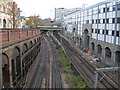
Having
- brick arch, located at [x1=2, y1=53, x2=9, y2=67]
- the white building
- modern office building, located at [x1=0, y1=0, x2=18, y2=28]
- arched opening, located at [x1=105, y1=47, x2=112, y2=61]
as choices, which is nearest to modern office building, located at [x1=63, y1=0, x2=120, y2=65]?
arched opening, located at [x1=105, y1=47, x2=112, y2=61]

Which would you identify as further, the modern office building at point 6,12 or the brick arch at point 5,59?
the modern office building at point 6,12

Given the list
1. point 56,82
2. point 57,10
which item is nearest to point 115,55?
point 56,82

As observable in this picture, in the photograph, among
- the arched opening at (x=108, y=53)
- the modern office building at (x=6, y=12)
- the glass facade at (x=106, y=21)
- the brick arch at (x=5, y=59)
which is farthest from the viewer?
the modern office building at (x=6, y=12)

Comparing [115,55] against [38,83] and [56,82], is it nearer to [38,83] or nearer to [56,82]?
[56,82]

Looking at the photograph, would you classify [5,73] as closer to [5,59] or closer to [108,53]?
[5,59]

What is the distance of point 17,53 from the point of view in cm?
1808

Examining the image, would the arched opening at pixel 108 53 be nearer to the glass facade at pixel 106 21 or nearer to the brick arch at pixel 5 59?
the glass facade at pixel 106 21

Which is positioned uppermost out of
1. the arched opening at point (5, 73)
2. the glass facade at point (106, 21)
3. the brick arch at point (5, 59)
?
the glass facade at point (106, 21)

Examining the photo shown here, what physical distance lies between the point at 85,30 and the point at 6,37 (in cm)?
3354

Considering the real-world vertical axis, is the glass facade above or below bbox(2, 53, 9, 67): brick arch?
above

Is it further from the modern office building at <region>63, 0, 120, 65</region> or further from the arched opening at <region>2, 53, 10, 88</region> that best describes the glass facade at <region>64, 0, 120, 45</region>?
the arched opening at <region>2, 53, 10, 88</region>

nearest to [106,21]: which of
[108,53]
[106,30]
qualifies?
[106,30]

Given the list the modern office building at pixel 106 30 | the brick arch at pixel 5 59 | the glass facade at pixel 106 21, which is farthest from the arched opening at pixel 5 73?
the glass facade at pixel 106 21

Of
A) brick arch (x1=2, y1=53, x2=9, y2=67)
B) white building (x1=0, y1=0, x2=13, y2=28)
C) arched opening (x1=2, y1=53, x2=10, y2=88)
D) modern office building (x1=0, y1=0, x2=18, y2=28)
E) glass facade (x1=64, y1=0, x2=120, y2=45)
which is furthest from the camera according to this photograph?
modern office building (x1=0, y1=0, x2=18, y2=28)
